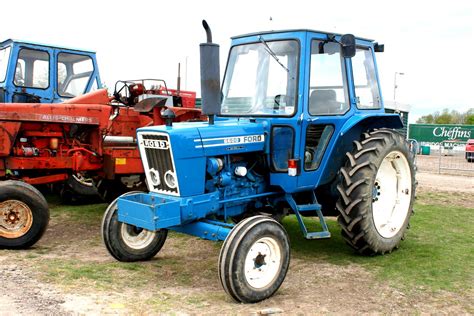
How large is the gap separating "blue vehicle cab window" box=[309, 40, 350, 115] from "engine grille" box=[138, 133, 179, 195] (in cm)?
155

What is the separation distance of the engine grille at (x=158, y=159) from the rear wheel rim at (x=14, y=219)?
176 centimetres

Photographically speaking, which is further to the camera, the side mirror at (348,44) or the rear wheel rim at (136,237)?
the rear wheel rim at (136,237)

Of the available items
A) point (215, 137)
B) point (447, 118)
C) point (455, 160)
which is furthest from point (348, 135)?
point (447, 118)

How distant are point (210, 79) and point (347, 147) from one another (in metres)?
2.08

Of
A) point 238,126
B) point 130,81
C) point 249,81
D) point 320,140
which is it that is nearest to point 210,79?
point 238,126

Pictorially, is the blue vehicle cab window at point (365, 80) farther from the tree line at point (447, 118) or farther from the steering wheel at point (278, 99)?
the tree line at point (447, 118)

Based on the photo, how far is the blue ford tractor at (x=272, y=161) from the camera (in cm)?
457

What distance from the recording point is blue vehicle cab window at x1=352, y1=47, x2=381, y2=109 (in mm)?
5883

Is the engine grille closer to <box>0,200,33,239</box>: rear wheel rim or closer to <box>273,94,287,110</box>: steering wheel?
<box>273,94,287,110</box>: steering wheel

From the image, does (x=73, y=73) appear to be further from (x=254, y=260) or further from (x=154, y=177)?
(x=254, y=260)

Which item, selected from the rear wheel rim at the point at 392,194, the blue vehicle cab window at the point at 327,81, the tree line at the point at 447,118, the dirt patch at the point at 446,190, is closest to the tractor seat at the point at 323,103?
the blue vehicle cab window at the point at 327,81

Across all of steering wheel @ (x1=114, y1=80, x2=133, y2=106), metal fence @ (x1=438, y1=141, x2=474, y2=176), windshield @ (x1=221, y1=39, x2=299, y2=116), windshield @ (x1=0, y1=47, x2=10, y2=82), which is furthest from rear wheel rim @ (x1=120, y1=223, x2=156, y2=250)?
metal fence @ (x1=438, y1=141, x2=474, y2=176)

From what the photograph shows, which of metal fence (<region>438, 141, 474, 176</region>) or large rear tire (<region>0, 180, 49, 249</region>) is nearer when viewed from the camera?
large rear tire (<region>0, 180, 49, 249</region>)

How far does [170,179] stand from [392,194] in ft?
9.35
